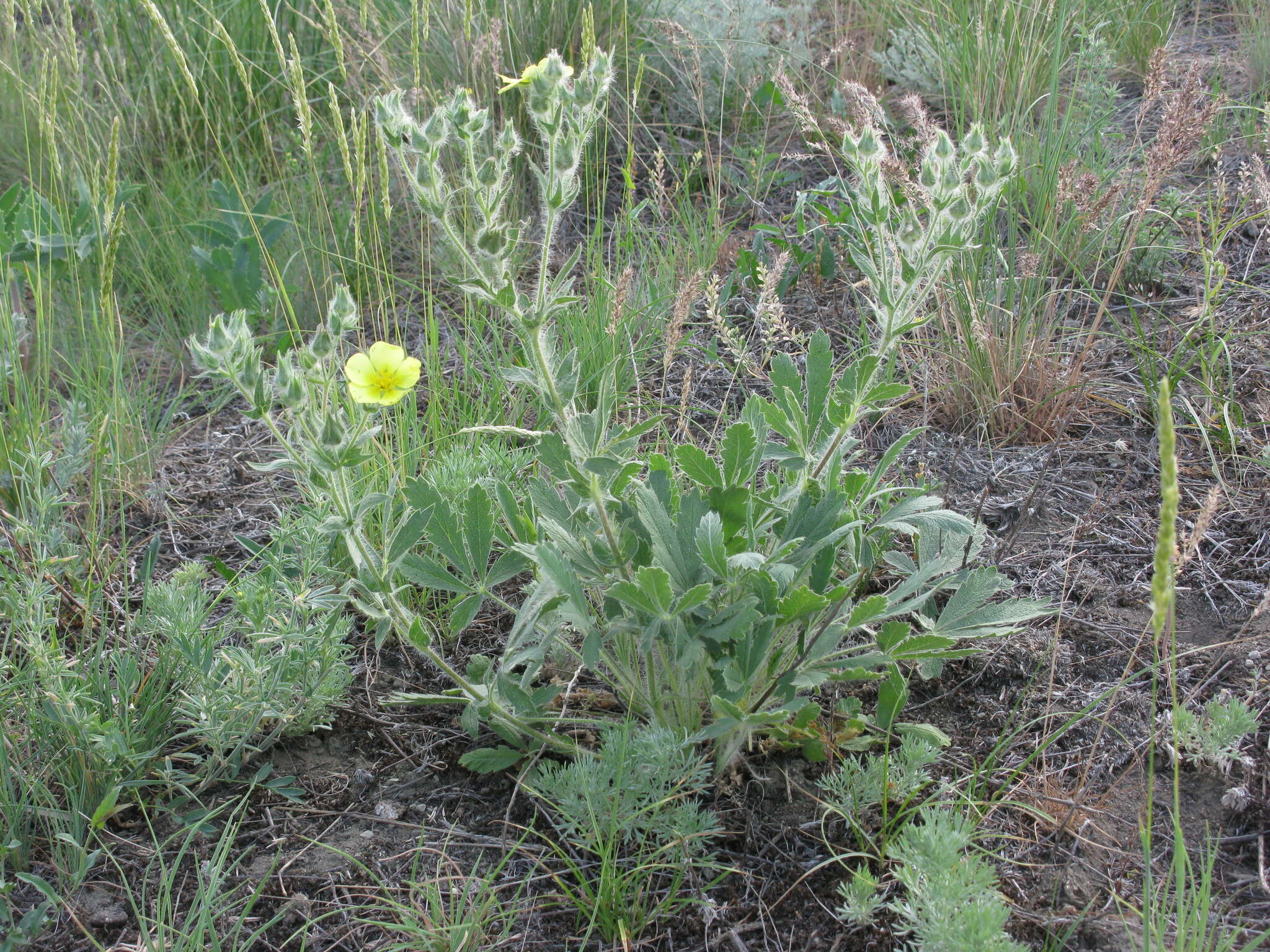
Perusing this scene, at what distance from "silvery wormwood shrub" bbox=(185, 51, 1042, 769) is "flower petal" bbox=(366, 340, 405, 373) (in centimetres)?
7

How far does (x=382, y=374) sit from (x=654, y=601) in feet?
1.70

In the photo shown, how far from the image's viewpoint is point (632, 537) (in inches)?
65.1

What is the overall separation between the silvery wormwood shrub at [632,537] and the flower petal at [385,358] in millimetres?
→ 67

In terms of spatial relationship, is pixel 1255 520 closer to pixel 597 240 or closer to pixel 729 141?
pixel 597 240

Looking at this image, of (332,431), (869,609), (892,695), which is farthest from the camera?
(892,695)

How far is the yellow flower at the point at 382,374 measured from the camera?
145 cm

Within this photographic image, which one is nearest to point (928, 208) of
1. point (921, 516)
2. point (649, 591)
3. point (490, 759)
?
point (921, 516)

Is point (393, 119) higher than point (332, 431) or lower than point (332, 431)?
higher

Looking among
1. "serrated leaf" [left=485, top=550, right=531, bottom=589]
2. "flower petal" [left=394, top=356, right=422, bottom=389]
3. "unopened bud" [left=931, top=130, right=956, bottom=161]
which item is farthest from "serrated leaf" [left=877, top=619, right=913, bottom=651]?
"flower petal" [left=394, top=356, right=422, bottom=389]

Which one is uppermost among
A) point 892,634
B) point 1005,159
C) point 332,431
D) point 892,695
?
point 1005,159

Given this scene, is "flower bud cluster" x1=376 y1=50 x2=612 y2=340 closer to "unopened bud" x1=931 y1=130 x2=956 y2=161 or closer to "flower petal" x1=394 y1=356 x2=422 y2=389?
"flower petal" x1=394 y1=356 x2=422 y2=389

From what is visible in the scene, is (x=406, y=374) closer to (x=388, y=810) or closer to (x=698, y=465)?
(x=698, y=465)

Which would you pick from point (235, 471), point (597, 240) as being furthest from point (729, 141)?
point (235, 471)

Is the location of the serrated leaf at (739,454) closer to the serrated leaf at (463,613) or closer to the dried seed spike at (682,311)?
the dried seed spike at (682,311)
